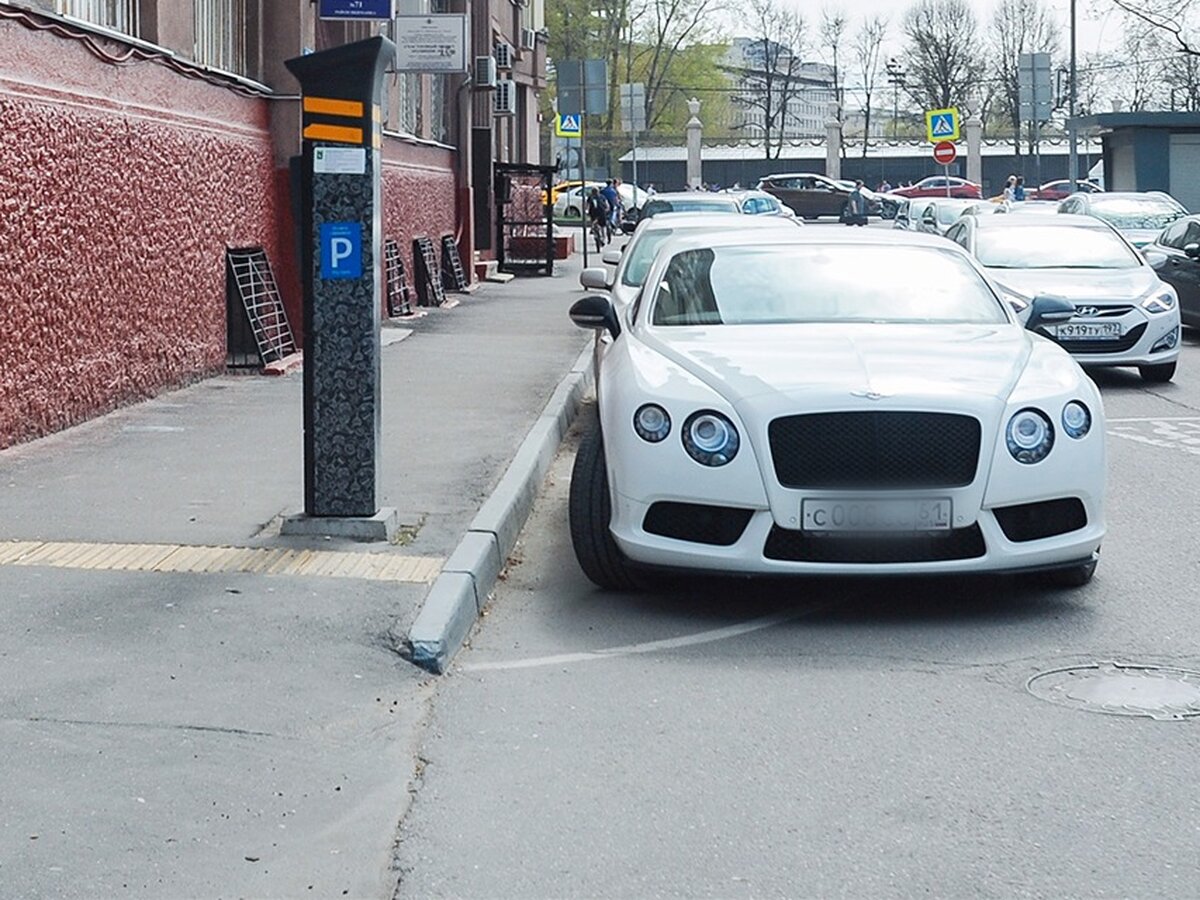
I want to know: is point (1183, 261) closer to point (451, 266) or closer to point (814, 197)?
point (451, 266)

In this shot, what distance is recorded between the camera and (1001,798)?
16.7 ft

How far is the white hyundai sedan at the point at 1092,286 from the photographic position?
54.3ft

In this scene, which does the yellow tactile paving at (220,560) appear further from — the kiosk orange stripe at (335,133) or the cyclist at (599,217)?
the cyclist at (599,217)

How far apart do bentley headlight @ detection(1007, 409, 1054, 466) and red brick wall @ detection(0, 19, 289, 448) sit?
5.79 m

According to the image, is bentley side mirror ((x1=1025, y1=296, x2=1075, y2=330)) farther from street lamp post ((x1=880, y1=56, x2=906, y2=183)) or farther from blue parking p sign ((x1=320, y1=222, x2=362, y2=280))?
street lamp post ((x1=880, y1=56, x2=906, y2=183))

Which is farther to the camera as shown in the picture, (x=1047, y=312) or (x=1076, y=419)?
(x=1047, y=312)

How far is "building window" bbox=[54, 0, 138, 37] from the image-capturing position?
12461 millimetres

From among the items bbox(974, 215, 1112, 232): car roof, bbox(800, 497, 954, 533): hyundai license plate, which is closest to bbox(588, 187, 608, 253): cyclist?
bbox(974, 215, 1112, 232): car roof

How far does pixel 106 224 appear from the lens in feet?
41.0

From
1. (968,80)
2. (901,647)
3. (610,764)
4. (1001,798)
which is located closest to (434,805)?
(610,764)

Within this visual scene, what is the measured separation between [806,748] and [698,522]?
5.76 feet

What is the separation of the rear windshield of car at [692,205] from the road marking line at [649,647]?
2015cm

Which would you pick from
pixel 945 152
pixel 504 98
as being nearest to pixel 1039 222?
pixel 504 98

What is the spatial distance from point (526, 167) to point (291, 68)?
26022 millimetres
